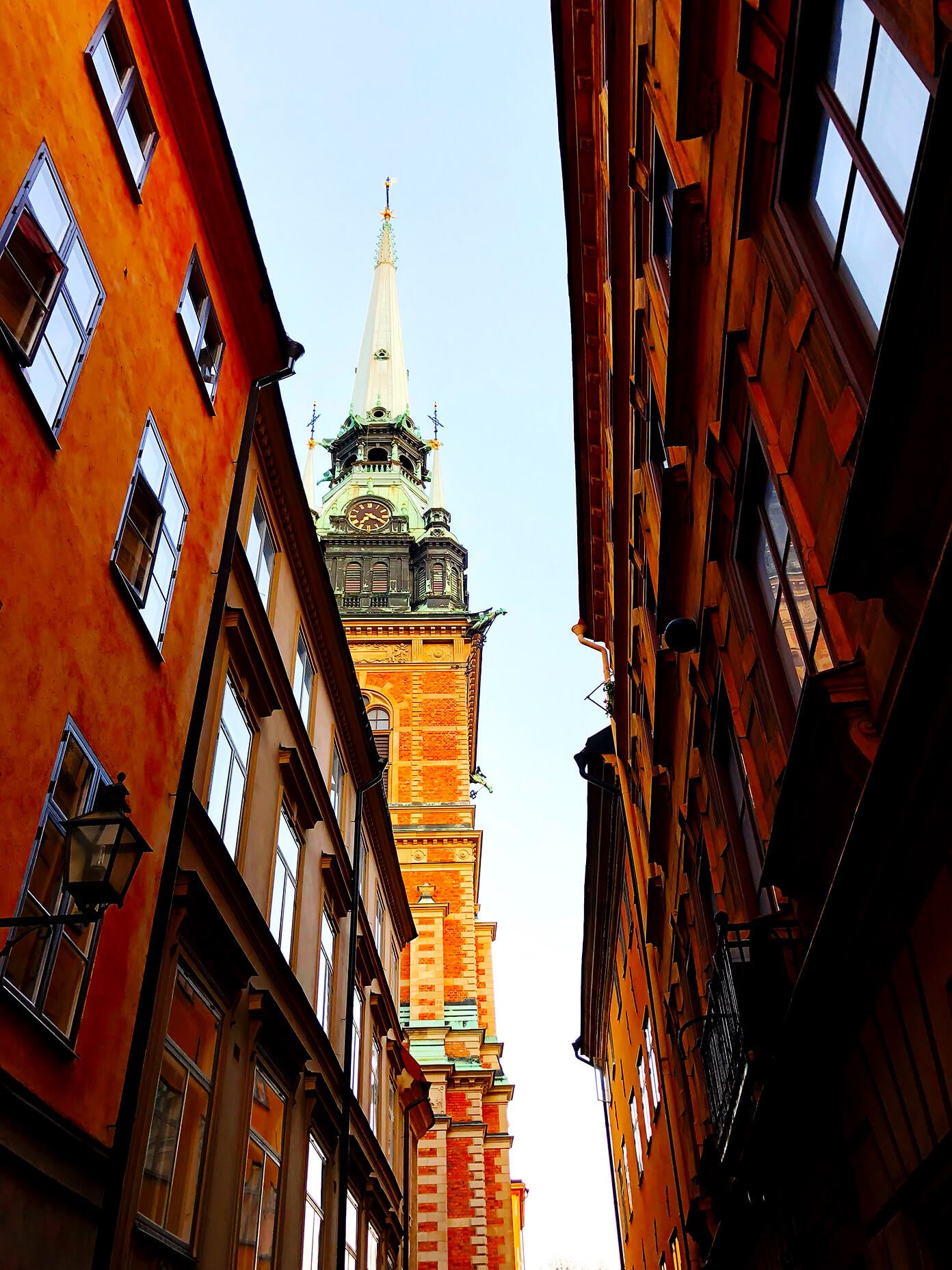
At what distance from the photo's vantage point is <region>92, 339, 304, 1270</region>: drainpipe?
6.83m

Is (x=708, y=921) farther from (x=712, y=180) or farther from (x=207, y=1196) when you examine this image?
(x=712, y=180)

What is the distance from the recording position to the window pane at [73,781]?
682cm

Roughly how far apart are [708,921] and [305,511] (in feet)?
24.1

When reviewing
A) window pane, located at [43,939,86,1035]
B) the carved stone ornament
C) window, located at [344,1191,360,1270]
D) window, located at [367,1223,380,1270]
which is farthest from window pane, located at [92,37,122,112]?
the carved stone ornament

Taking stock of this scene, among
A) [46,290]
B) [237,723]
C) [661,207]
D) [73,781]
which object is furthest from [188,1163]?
[661,207]

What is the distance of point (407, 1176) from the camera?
2212 centimetres

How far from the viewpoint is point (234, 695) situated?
37.0 ft

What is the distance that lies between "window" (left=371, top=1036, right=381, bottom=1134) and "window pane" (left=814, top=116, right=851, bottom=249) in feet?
53.3

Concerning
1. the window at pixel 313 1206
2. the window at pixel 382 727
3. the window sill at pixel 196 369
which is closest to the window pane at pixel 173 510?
the window sill at pixel 196 369

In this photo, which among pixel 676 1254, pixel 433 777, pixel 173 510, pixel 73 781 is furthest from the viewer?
pixel 433 777

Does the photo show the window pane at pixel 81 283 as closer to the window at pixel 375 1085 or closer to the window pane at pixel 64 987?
the window pane at pixel 64 987

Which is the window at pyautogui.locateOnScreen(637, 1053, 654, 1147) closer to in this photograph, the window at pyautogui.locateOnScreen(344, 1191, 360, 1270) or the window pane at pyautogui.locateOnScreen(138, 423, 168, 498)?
the window at pyautogui.locateOnScreen(344, 1191, 360, 1270)

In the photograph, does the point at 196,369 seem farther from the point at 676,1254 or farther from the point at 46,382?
the point at 676,1254

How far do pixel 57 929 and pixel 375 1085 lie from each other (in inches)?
537
